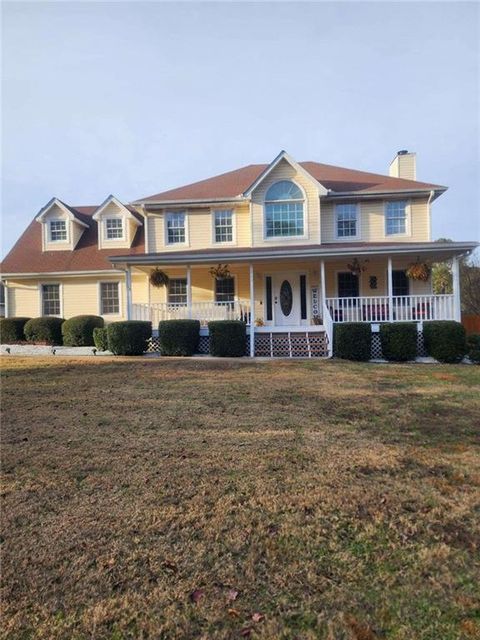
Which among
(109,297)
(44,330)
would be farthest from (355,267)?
(44,330)

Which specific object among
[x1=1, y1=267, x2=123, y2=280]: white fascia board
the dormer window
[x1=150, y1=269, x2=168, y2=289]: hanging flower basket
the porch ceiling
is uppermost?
the dormer window

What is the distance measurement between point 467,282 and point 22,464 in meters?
31.4

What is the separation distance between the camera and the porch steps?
14.5 meters

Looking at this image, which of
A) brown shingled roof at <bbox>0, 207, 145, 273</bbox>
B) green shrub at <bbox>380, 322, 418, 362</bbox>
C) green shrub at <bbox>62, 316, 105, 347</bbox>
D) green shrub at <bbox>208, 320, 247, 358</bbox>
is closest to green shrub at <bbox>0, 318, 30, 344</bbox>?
green shrub at <bbox>62, 316, 105, 347</bbox>

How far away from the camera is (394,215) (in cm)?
1731

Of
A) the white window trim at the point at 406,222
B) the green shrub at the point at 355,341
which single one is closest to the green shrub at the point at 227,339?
the green shrub at the point at 355,341

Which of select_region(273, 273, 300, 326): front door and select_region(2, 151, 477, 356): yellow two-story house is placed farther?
select_region(273, 273, 300, 326): front door

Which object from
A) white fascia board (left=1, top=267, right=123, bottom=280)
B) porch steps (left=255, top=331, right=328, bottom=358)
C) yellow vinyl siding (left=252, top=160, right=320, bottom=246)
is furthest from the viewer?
white fascia board (left=1, top=267, right=123, bottom=280)

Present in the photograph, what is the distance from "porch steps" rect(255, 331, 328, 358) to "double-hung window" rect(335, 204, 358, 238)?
197 inches

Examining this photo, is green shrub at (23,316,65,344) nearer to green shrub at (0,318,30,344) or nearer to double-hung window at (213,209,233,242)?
green shrub at (0,318,30,344)

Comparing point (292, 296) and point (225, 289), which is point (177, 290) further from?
point (292, 296)

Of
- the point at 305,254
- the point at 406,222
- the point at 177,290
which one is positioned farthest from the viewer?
the point at 177,290

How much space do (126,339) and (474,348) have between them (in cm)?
1169

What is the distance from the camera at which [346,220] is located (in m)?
17.5
